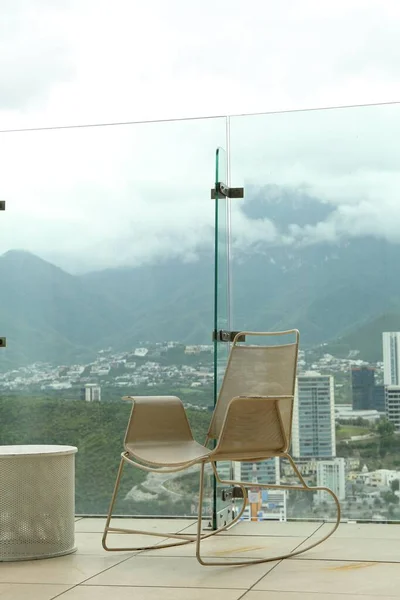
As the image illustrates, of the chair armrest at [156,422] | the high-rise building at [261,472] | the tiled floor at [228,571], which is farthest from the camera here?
the high-rise building at [261,472]

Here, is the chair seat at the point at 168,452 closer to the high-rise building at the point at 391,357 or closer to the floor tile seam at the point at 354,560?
the floor tile seam at the point at 354,560

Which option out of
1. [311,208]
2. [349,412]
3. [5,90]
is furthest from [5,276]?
[349,412]

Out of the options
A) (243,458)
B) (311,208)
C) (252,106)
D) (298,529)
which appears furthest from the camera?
(252,106)

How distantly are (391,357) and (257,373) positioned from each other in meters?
0.76

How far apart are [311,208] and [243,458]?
4.94 ft

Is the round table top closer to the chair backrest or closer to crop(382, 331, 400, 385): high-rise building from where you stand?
the chair backrest

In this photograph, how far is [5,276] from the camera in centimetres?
458

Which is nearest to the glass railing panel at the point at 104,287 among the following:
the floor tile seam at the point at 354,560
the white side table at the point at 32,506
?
the white side table at the point at 32,506

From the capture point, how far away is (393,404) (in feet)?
13.5

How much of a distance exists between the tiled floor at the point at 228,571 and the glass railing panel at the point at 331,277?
33 centimetres

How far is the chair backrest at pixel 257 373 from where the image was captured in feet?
12.0

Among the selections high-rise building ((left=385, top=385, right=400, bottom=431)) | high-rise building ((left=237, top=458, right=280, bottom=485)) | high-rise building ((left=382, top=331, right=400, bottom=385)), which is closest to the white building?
high-rise building ((left=237, top=458, right=280, bottom=485))

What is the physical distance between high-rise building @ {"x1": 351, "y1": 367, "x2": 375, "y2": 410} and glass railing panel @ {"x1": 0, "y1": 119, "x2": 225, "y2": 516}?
0.74m

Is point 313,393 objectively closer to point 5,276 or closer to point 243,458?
point 243,458
